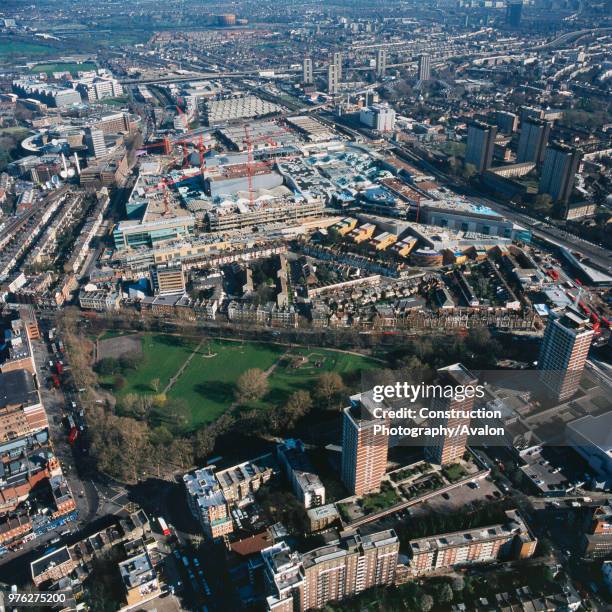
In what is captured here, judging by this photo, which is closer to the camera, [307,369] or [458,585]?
[458,585]

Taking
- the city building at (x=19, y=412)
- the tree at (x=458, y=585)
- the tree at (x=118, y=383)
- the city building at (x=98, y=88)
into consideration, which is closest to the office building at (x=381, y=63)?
the city building at (x=98, y=88)

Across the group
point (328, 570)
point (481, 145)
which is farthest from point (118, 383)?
point (481, 145)

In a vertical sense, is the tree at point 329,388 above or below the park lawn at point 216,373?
above

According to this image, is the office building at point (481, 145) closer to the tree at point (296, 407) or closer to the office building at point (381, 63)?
the tree at point (296, 407)

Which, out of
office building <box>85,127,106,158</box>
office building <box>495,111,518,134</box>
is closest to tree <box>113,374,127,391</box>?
office building <box>85,127,106,158</box>

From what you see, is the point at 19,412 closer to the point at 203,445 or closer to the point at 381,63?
the point at 203,445
